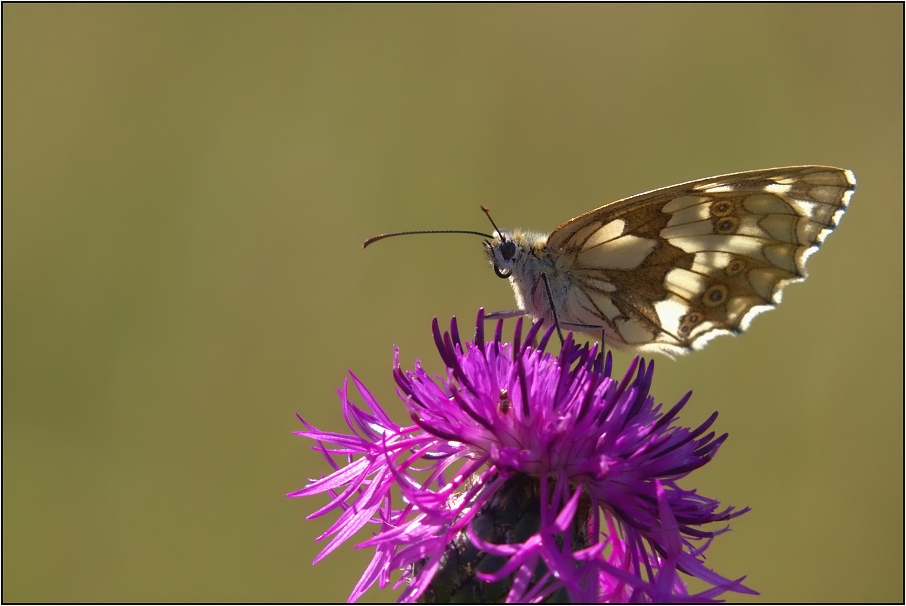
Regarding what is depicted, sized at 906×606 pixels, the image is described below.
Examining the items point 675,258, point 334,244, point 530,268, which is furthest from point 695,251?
point 334,244

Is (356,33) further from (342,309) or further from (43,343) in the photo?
(43,343)

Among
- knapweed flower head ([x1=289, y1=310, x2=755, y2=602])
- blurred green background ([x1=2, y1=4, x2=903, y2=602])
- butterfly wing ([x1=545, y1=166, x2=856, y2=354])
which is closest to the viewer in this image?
knapweed flower head ([x1=289, y1=310, x2=755, y2=602])

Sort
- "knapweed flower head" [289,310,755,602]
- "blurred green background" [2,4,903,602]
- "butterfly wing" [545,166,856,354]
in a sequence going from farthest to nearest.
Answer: "blurred green background" [2,4,903,602] < "butterfly wing" [545,166,856,354] < "knapweed flower head" [289,310,755,602]

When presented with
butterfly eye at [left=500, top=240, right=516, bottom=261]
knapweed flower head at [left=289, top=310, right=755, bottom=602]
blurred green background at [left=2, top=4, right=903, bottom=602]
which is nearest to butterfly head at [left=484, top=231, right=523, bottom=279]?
butterfly eye at [left=500, top=240, right=516, bottom=261]

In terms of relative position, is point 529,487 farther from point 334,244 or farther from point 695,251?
point 334,244

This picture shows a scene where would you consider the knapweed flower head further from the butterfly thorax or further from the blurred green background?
the blurred green background

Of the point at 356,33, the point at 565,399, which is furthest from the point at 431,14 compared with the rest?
the point at 565,399

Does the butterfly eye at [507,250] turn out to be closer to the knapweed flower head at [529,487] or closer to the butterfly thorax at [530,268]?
the butterfly thorax at [530,268]

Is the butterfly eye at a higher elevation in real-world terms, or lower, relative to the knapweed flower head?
higher
